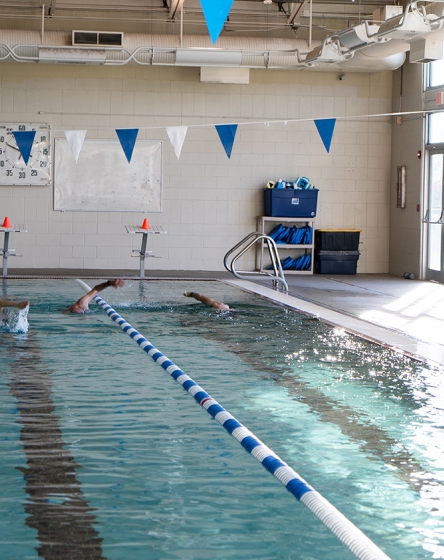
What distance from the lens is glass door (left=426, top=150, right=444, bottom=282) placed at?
12.6 meters

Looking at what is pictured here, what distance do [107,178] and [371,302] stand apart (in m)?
5.54

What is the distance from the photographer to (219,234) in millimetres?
13805

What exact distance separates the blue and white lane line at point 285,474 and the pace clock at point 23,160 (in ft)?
25.9

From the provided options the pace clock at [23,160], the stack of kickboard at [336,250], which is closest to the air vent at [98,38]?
the pace clock at [23,160]

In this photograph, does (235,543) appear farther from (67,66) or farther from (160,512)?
(67,66)

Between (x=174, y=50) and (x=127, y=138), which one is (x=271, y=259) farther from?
(x=174, y=50)

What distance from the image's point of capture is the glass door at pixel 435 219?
41.3ft

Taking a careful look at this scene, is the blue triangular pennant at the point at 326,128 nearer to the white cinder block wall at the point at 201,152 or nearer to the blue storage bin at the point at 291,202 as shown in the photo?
the blue storage bin at the point at 291,202

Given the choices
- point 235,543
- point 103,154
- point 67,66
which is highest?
point 67,66

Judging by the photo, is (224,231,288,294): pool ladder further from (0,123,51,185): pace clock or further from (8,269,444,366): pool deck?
(0,123,51,185): pace clock

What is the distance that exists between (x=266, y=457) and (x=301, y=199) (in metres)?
10.5

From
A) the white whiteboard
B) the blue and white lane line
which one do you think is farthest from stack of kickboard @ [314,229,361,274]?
the blue and white lane line

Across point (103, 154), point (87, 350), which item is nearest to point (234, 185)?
point (103, 154)

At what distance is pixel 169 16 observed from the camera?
13133 mm
